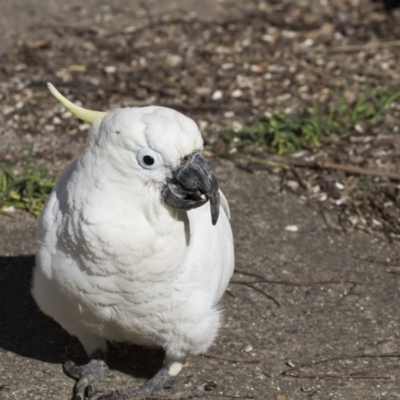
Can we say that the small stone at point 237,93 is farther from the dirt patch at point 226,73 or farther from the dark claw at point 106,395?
the dark claw at point 106,395

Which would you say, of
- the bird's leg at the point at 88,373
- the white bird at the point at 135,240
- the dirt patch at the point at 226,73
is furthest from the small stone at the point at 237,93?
the bird's leg at the point at 88,373

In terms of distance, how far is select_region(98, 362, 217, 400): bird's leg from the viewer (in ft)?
10.7

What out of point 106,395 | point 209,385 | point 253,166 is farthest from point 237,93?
point 106,395

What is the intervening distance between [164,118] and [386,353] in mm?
1576

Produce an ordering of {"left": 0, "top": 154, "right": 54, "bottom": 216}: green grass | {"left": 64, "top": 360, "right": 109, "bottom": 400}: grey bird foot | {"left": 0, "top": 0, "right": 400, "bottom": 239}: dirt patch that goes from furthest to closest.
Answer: {"left": 0, "top": 0, "right": 400, "bottom": 239}: dirt patch, {"left": 0, "top": 154, "right": 54, "bottom": 216}: green grass, {"left": 64, "top": 360, "right": 109, "bottom": 400}: grey bird foot

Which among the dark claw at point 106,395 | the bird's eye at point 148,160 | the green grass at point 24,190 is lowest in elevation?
the green grass at point 24,190

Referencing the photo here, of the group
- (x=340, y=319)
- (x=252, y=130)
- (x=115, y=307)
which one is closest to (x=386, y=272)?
(x=340, y=319)

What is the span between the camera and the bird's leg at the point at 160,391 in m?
3.27

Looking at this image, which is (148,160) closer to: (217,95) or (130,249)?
(130,249)

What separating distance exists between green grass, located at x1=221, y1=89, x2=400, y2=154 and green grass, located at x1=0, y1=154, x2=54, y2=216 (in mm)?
1242

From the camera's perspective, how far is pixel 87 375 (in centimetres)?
329

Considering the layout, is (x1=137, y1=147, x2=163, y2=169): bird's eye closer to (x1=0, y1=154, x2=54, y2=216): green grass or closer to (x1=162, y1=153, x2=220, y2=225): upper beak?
(x1=162, y1=153, x2=220, y2=225): upper beak

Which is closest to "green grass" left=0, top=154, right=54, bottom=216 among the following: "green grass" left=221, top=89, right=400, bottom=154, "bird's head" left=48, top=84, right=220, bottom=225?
"green grass" left=221, top=89, right=400, bottom=154

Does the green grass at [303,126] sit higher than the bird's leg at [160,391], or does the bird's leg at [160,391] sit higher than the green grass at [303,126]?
the bird's leg at [160,391]
